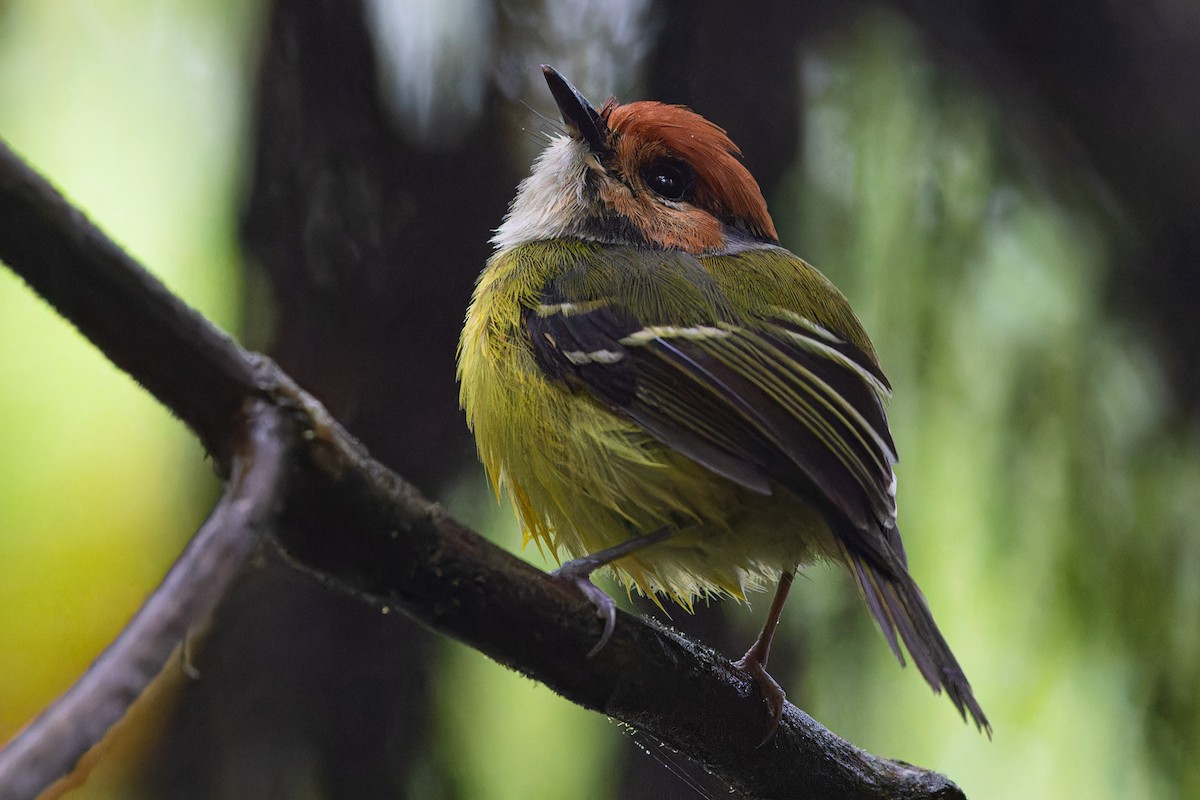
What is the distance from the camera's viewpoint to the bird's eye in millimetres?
1721

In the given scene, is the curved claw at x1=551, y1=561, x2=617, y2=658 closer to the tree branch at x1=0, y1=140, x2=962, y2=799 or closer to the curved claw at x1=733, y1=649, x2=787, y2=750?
the tree branch at x1=0, y1=140, x2=962, y2=799

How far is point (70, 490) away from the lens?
149cm

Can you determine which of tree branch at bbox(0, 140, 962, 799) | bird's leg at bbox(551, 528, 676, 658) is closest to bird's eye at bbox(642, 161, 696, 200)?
bird's leg at bbox(551, 528, 676, 658)

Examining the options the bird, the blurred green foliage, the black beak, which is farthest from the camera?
the black beak

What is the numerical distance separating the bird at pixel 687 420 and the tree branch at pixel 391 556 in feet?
0.21

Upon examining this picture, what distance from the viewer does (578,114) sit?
169 centimetres

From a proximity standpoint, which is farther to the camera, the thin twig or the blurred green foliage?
the blurred green foliage

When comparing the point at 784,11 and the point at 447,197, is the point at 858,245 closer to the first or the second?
the point at 784,11

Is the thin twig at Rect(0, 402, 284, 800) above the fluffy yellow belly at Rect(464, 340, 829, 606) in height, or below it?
below

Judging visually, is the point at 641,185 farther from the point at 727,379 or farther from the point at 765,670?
the point at 765,670

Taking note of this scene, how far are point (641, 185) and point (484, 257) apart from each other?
0.35 meters

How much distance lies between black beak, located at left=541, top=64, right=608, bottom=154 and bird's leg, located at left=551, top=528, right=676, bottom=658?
2.32 ft

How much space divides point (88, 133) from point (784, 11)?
139cm

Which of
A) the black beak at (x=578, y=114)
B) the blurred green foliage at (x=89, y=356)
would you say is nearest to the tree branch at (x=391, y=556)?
the blurred green foliage at (x=89, y=356)
